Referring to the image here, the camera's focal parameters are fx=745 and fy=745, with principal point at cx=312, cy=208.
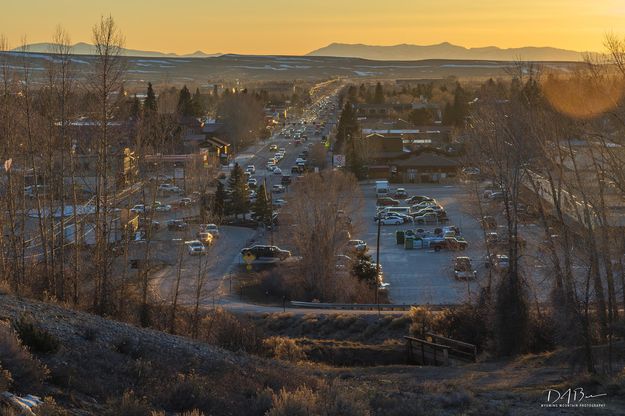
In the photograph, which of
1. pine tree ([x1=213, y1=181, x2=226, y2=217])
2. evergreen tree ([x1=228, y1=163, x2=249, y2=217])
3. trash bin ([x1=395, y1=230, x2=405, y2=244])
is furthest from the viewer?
evergreen tree ([x1=228, y1=163, x2=249, y2=217])

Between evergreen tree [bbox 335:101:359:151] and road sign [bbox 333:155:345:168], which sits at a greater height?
evergreen tree [bbox 335:101:359:151]

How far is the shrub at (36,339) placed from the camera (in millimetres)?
5145

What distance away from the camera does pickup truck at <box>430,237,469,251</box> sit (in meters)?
19.4

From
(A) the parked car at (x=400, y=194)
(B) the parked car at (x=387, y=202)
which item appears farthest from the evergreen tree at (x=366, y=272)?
(A) the parked car at (x=400, y=194)

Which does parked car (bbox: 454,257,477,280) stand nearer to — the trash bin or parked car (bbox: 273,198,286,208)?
the trash bin

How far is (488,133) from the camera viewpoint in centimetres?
1280

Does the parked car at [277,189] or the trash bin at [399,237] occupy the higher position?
the parked car at [277,189]

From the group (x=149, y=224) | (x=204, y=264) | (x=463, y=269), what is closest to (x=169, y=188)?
(x=204, y=264)

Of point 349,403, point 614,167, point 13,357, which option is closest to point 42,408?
point 13,357

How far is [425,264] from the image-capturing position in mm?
19047

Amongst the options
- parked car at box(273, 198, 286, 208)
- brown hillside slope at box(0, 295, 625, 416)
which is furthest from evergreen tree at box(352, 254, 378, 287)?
parked car at box(273, 198, 286, 208)

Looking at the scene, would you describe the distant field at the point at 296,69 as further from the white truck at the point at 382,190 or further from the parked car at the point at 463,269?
the parked car at the point at 463,269

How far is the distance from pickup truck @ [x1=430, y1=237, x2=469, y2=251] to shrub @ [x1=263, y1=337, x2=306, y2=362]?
10.1 m
